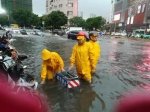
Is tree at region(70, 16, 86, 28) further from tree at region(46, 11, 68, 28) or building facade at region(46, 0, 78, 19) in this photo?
tree at region(46, 11, 68, 28)

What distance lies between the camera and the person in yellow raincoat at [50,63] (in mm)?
4332

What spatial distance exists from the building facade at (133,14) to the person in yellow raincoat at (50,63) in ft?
158

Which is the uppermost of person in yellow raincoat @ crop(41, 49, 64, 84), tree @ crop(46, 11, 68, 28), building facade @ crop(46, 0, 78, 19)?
building facade @ crop(46, 0, 78, 19)

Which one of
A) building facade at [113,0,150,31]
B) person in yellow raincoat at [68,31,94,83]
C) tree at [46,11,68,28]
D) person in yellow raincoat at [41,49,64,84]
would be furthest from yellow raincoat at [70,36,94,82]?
building facade at [113,0,150,31]

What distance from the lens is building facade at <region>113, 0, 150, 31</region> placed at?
5059 cm

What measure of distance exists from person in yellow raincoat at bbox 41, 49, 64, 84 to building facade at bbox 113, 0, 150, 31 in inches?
1896

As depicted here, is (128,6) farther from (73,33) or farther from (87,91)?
(87,91)

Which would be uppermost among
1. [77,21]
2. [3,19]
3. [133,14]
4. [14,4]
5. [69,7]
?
[14,4]

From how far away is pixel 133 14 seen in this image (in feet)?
199

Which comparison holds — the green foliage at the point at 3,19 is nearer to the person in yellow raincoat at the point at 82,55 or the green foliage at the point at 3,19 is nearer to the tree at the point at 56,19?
the tree at the point at 56,19

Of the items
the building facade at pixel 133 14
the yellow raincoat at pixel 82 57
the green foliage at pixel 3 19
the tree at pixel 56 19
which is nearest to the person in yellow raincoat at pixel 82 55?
the yellow raincoat at pixel 82 57

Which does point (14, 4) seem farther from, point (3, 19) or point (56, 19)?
point (56, 19)

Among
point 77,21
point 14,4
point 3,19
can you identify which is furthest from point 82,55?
point 14,4

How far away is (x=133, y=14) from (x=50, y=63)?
2458 inches
